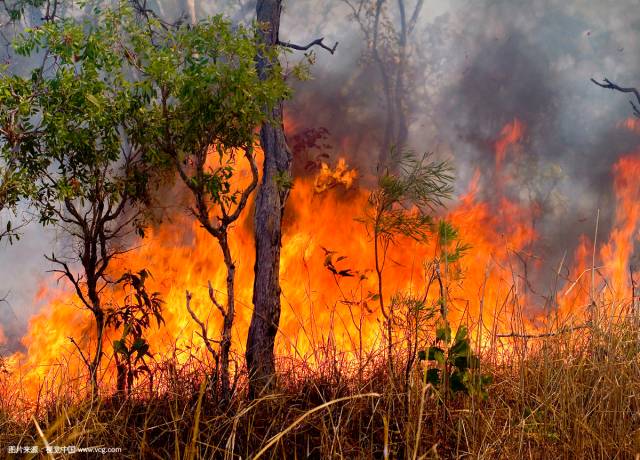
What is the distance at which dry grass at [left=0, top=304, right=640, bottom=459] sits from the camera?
2.74 meters

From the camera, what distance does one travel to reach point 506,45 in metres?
11.3

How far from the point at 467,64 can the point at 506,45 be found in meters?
0.74

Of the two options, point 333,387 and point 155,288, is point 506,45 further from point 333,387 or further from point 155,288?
point 333,387

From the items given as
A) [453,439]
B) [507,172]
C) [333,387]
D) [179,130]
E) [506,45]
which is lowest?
[453,439]

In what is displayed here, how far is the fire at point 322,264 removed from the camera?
837cm

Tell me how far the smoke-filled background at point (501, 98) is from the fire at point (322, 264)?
1.37 ft

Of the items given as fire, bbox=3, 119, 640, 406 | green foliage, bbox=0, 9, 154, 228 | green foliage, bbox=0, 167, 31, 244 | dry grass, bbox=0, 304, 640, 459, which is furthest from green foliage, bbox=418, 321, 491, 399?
fire, bbox=3, 119, 640, 406

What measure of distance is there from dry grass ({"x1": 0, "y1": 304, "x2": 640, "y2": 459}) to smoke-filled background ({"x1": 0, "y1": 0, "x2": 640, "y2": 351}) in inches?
278

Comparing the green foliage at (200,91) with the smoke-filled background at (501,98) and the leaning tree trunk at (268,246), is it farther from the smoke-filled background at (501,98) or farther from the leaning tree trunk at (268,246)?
the smoke-filled background at (501,98)

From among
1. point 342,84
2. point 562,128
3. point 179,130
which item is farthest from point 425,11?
point 179,130

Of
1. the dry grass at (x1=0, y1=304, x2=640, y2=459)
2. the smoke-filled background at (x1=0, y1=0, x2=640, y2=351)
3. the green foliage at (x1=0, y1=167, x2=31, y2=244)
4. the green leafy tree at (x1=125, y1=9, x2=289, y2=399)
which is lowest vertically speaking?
the dry grass at (x1=0, y1=304, x2=640, y2=459)

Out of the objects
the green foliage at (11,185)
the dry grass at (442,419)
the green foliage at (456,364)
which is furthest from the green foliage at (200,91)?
the green foliage at (456,364)

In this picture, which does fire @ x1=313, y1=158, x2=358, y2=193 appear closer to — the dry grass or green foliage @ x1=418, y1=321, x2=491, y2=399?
the dry grass

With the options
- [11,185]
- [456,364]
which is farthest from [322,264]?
[456,364]
